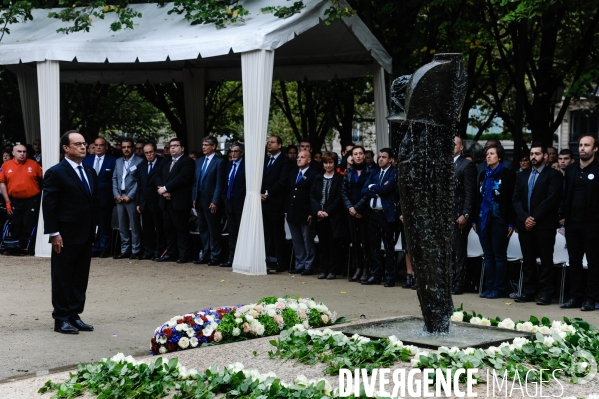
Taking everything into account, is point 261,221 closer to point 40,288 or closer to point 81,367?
point 40,288

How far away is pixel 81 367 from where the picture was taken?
7820mm

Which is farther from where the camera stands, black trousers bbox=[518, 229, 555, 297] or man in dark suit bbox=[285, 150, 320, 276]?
man in dark suit bbox=[285, 150, 320, 276]

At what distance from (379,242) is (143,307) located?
412cm

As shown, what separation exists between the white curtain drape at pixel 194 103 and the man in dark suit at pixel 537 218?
1181 centimetres

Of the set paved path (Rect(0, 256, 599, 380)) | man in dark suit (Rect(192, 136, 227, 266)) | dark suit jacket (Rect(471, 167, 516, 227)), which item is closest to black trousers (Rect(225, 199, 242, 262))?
man in dark suit (Rect(192, 136, 227, 266))

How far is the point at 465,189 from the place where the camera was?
546 inches

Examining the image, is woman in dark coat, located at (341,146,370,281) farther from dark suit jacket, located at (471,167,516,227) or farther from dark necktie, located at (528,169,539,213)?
dark necktie, located at (528,169,539,213)

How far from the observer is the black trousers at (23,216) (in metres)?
18.7

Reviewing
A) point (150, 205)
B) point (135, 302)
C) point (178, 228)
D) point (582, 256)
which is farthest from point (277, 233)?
point (582, 256)

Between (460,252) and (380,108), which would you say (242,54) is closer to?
(380,108)

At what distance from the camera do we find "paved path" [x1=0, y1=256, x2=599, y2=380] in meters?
9.51

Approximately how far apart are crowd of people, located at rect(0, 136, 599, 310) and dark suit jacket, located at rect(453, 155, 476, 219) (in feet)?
0.05

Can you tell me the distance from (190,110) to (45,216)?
13.7 metres

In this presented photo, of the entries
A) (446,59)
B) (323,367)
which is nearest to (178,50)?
(446,59)
